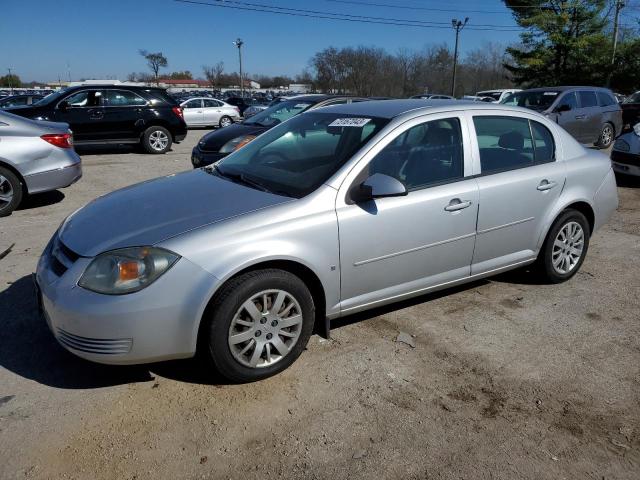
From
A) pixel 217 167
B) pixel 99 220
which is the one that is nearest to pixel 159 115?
pixel 217 167

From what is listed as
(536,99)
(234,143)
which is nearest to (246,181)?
(234,143)

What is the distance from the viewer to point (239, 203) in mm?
3162

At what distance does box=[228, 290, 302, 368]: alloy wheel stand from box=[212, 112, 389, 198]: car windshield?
2.20ft

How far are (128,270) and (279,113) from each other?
286 inches

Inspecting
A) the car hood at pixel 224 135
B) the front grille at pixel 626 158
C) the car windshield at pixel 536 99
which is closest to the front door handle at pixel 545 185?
the car hood at pixel 224 135

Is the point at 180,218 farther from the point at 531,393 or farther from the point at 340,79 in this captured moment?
the point at 340,79

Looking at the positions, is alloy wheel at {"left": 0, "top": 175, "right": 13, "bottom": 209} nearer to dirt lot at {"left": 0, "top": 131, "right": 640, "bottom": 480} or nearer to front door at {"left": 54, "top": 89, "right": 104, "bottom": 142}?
dirt lot at {"left": 0, "top": 131, "right": 640, "bottom": 480}

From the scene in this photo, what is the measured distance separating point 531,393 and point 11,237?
5535mm

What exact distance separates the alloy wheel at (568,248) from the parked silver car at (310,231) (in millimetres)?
15

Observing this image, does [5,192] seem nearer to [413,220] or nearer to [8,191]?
[8,191]

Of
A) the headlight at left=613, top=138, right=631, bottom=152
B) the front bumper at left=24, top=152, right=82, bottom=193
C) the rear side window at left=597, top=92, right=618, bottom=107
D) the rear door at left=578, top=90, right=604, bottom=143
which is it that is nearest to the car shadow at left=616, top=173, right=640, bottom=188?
the headlight at left=613, top=138, right=631, bottom=152

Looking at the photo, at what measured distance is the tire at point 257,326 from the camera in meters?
2.84

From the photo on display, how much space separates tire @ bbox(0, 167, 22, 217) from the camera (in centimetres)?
663

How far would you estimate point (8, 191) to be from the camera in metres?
6.70
